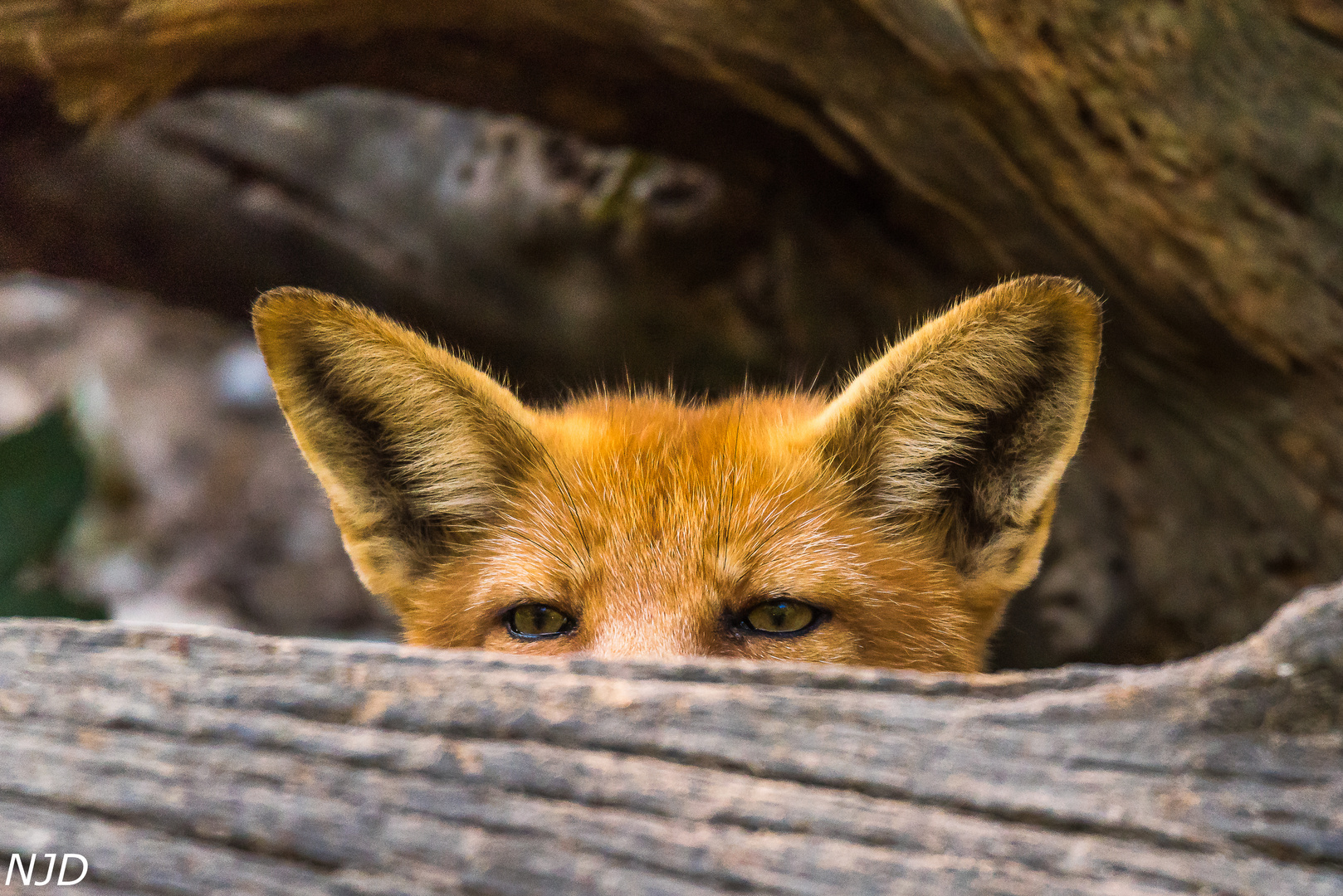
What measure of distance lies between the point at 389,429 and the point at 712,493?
88cm

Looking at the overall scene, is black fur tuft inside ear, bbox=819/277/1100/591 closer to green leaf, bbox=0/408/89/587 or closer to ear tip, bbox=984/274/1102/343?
ear tip, bbox=984/274/1102/343

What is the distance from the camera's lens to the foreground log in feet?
3.88

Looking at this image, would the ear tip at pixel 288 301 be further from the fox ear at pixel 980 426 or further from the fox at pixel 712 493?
the fox ear at pixel 980 426

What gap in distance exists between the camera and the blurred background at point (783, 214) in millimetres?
2855

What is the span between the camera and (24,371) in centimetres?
792

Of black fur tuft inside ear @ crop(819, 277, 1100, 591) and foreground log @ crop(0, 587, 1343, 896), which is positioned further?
black fur tuft inside ear @ crop(819, 277, 1100, 591)

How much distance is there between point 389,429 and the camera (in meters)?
2.67

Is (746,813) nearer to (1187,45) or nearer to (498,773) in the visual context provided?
(498,773)

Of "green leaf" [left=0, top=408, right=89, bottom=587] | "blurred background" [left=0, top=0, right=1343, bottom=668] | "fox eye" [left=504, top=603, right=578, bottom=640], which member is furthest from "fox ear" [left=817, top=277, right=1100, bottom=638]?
"green leaf" [left=0, top=408, right=89, bottom=587]

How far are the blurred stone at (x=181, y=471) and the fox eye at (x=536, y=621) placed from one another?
182 inches

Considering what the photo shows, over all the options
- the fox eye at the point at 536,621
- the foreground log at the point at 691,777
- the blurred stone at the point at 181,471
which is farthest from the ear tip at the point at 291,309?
the blurred stone at the point at 181,471

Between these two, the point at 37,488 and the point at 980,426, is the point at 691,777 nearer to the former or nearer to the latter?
the point at 980,426

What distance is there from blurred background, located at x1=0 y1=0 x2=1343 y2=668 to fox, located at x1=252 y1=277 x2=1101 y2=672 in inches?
31.6

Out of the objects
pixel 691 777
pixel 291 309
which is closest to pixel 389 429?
pixel 291 309
